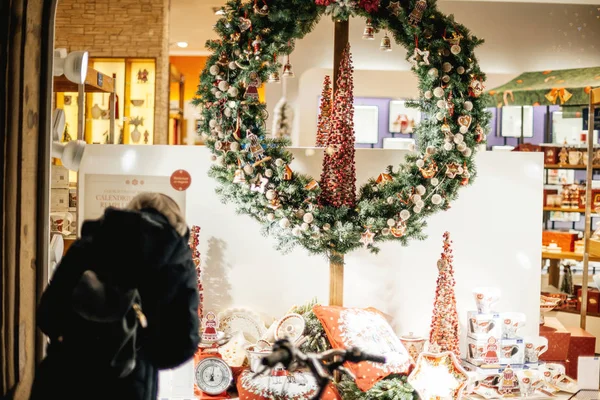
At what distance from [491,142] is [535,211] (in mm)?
3741

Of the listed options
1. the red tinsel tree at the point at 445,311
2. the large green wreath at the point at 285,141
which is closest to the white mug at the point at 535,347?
the red tinsel tree at the point at 445,311

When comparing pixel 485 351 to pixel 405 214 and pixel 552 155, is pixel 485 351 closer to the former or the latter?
pixel 405 214

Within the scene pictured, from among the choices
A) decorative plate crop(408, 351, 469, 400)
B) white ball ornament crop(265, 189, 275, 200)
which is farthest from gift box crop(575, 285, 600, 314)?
white ball ornament crop(265, 189, 275, 200)

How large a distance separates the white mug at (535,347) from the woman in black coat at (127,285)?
268cm

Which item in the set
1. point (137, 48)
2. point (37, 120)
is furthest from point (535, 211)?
point (137, 48)

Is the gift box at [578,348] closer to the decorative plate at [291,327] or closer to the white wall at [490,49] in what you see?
the decorative plate at [291,327]

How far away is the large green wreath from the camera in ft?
12.5

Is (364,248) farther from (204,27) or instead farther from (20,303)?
(204,27)

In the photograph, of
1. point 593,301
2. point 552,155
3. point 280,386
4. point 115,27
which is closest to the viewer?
point 280,386

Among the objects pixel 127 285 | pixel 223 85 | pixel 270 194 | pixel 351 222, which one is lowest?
pixel 127 285

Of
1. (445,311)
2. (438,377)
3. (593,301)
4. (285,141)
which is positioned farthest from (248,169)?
(593,301)

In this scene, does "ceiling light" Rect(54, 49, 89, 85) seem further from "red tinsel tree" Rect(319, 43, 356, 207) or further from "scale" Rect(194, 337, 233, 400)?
"scale" Rect(194, 337, 233, 400)

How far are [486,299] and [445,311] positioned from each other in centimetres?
30

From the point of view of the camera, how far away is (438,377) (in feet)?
12.3
